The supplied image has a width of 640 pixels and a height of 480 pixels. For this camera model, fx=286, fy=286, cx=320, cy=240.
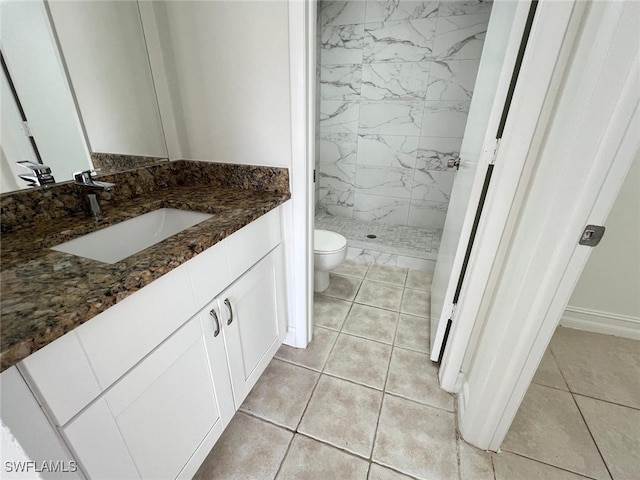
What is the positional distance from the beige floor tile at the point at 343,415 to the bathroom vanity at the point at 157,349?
340mm

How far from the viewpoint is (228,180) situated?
1.34m

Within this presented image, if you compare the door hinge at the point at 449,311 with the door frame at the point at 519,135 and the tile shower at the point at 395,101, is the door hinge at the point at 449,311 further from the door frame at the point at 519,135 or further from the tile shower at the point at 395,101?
the tile shower at the point at 395,101

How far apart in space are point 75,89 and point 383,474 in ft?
5.95

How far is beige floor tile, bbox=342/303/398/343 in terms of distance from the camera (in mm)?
1713

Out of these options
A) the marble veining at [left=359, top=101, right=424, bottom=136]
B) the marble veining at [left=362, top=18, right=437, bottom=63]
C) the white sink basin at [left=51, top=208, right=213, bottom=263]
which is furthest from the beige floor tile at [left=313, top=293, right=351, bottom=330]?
the marble veining at [left=362, top=18, right=437, bottom=63]

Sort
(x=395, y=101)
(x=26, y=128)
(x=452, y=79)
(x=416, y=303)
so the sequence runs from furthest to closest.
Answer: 1. (x=395, y=101)
2. (x=452, y=79)
3. (x=416, y=303)
4. (x=26, y=128)

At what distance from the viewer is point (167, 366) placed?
2.54 feet

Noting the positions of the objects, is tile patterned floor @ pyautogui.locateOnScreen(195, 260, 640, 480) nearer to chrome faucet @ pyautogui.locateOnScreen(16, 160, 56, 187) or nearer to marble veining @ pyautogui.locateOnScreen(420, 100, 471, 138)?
chrome faucet @ pyautogui.locateOnScreen(16, 160, 56, 187)

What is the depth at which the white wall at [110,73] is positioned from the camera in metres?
1.03

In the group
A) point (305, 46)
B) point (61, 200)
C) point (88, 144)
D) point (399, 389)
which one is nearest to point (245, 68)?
point (305, 46)

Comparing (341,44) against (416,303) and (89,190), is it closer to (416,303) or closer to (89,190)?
(416,303)

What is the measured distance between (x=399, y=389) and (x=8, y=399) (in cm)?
136

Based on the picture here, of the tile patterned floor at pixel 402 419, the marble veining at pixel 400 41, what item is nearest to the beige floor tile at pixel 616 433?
the tile patterned floor at pixel 402 419

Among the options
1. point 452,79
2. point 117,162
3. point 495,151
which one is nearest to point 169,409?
point 117,162
